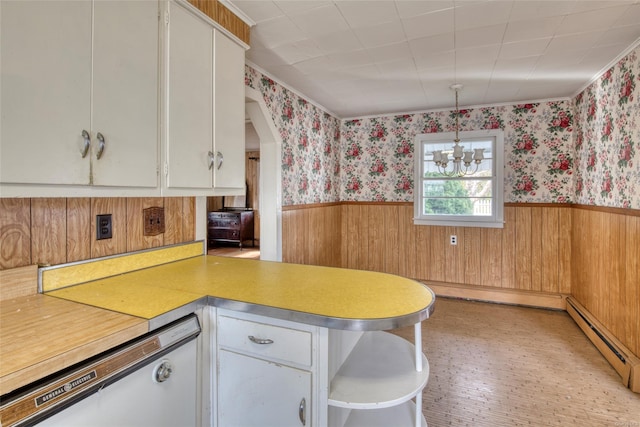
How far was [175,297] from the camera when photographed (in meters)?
1.27

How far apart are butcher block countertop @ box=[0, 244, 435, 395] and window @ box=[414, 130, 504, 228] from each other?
2.88 meters

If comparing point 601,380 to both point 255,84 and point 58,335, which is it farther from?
point 255,84

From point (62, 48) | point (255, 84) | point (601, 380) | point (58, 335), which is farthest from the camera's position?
point (255, 84)

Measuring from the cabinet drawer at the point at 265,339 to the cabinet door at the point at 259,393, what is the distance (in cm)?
3

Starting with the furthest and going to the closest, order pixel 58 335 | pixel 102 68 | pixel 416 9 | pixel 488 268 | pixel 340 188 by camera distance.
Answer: pixel 340 188
pixel 488 268
pixel 416 9
pixel 102 68
pixel 58 335

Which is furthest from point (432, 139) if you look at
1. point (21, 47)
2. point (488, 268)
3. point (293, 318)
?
point (21, 47)

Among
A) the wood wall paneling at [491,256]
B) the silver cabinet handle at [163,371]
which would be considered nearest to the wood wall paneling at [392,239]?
the wood wall paneling at [491,256]

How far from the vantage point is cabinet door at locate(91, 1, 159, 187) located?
1188 mm

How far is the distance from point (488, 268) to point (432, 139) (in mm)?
1721

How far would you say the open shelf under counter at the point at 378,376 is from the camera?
3.85 ft

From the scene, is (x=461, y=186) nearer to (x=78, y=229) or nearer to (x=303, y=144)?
(x=303, y=144)

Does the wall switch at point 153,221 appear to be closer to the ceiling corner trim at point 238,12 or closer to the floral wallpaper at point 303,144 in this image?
the ceiling corner trim at point 238,12


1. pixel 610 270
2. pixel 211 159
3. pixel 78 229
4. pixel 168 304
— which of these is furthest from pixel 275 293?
pixel 610 270

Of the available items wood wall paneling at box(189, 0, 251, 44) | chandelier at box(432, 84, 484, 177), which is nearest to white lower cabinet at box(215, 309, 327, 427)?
wood wall paneling at box(189, 0, 251, 44)
